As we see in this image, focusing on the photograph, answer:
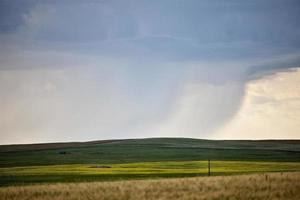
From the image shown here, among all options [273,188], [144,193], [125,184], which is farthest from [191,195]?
[125,184]

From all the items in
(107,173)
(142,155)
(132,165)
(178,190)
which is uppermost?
(142,155)

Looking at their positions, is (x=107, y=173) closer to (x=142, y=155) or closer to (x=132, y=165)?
(x=132, y=165)

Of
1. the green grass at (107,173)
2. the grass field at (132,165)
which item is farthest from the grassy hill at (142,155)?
the green grass at (107,173)

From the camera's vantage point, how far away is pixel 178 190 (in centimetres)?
3459

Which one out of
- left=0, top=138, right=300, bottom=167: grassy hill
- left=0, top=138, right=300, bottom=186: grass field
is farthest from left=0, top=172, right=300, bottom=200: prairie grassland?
left=0, top=138, right=300, bottom=167: grassy hill

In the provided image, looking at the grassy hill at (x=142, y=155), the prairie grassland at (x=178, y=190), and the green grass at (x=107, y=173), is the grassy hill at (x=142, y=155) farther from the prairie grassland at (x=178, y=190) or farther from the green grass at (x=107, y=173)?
the prairie grassland at (x=178, y=190)

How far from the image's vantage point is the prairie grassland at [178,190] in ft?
103

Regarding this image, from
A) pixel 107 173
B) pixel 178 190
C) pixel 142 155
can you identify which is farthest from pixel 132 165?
pixel 178 190

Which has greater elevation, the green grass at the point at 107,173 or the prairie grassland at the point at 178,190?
the green grass at the point at 107,173

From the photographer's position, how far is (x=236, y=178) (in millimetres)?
40469

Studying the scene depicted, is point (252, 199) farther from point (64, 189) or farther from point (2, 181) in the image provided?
point (2, 181)

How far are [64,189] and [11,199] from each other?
4.26 meters

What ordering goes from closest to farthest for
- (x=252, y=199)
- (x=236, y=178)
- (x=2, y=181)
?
1. (x=252, y=199)
2. (x=236, y=178)
3. (x=2, y=181)

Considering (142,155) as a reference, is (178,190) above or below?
below
